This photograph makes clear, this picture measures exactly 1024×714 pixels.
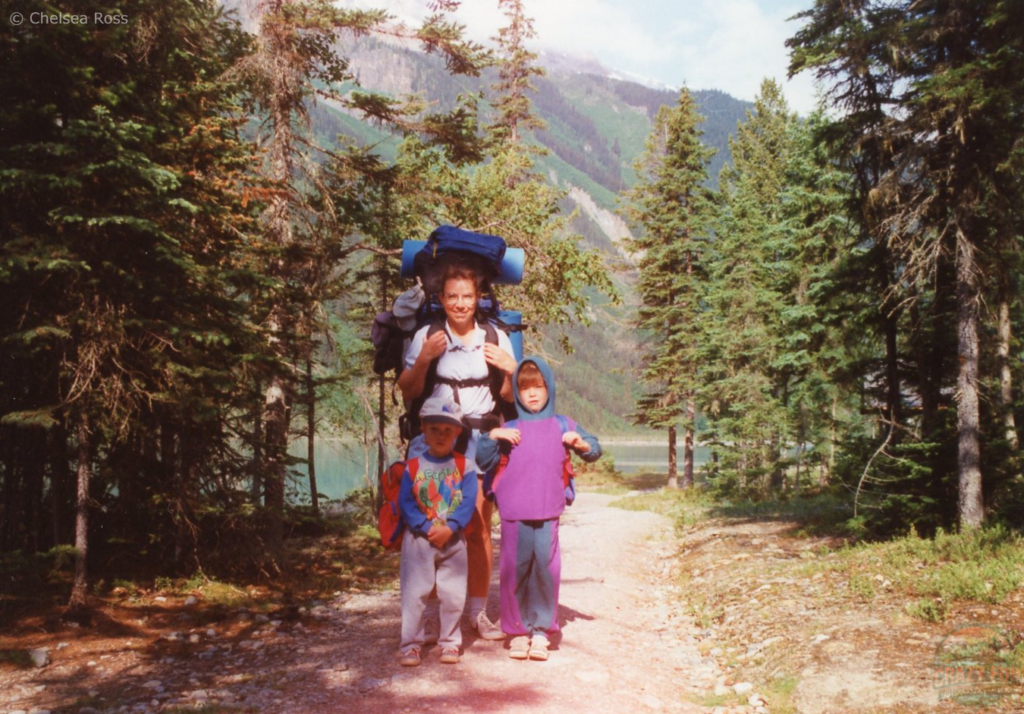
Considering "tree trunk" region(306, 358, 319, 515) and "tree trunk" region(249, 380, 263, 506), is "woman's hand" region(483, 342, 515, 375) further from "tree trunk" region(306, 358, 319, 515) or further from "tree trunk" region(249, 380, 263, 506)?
"tree trunk" region(306, 358, 319, 515)

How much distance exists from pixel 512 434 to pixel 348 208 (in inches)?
281

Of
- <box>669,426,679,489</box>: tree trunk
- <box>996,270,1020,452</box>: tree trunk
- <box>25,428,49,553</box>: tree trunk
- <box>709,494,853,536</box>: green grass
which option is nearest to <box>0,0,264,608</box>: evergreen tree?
<box>25,428,49,553</box>: tree trunk

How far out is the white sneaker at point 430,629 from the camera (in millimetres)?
5559

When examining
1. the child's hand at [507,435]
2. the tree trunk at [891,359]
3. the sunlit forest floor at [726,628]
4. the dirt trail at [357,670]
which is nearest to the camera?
the dirt trail at [357,670]

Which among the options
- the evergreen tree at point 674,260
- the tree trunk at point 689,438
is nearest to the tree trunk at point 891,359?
the evergreen tree at point 674,260

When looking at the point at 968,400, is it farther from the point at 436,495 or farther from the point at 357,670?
the point at 357,670

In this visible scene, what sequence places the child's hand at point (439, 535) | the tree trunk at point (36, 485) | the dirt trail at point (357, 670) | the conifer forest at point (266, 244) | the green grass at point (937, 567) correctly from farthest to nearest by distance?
1. the tree trunk at point (36, 485)
2. the conifer forest at point (266, 244)
3. the green grass at point (937, 567)
4. the child's hand at point (439, 535)
5. the dirt trail at point (357, 670)

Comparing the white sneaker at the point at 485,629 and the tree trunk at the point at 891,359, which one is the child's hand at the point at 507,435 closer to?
the white sneaker at the point at 485,629

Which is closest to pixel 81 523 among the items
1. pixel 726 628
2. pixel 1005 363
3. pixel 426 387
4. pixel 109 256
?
pixel 109 256

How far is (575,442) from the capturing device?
17.8 feet

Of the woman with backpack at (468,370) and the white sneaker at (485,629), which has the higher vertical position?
the woman with backpack at (468,370)

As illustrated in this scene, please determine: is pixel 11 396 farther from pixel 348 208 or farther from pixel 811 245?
pixel 811 245

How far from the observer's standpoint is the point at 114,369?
7.24 m

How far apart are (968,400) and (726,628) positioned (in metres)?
4.35
